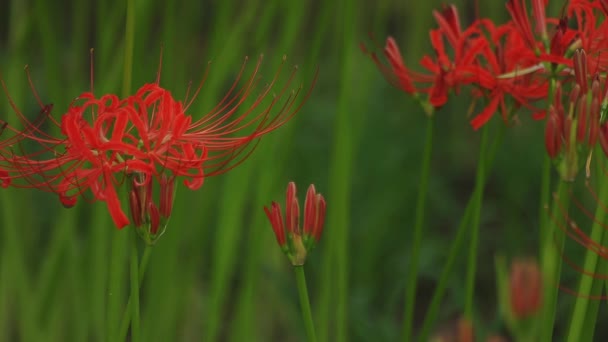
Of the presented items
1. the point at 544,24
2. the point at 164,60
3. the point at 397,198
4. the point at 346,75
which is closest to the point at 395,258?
the point at 397,198

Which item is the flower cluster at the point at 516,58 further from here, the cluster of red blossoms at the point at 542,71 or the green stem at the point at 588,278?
the green stem at the point at 588,278

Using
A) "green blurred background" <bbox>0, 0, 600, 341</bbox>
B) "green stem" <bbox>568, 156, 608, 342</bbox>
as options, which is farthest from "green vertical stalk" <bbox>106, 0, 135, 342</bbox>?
"green stem" <bbox>568, 156, 608, 342</bbox>

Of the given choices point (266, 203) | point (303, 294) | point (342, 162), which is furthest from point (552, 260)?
point (266, 203)

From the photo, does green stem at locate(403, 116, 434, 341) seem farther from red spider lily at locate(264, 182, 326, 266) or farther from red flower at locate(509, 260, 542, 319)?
red flower at locate(509, 260, 542, 319)

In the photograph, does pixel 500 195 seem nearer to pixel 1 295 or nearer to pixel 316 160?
pixel 316 160

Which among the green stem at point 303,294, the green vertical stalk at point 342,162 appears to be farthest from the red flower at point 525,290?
the green vertical stalk at point 342,162

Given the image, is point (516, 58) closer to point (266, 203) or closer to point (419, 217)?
point (419, 217)

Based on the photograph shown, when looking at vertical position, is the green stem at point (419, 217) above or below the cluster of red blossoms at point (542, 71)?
below
